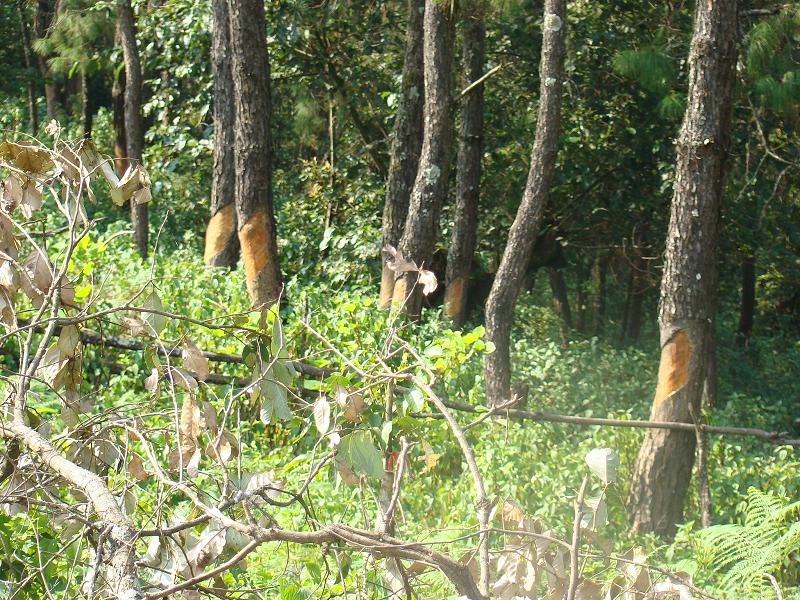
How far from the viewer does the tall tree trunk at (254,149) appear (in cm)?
1016

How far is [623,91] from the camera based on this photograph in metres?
13.1

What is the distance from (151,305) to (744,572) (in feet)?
10.7

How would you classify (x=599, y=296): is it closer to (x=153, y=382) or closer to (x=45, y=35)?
(x=45, y=35)

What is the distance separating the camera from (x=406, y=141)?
466 inches

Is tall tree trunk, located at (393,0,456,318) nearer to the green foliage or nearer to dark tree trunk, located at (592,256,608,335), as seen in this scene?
the green foliage

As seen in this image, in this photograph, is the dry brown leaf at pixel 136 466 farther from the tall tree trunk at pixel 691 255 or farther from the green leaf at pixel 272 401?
the tall tree trunk at pixel 691 255

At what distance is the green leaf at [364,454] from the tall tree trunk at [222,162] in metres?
8.87

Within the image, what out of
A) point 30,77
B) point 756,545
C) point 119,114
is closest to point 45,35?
point 30,77

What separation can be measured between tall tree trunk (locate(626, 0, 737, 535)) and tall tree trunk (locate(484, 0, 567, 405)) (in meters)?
2.14

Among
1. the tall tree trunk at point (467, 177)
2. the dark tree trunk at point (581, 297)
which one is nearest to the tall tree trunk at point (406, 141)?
the tall tree trunk at point (467, 177)

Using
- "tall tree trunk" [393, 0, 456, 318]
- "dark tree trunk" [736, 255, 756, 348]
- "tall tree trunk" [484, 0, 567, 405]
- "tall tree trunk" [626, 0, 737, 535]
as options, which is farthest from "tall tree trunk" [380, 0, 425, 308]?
"dark tree trunk" [736, 255, 756, 348]

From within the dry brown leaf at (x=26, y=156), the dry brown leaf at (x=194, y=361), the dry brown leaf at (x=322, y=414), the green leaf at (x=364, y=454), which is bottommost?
the green leaf at (x=364, y=454)

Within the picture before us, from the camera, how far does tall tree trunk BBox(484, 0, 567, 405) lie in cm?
926

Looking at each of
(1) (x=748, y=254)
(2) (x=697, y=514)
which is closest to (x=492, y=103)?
(1) (x=748, y=254)
